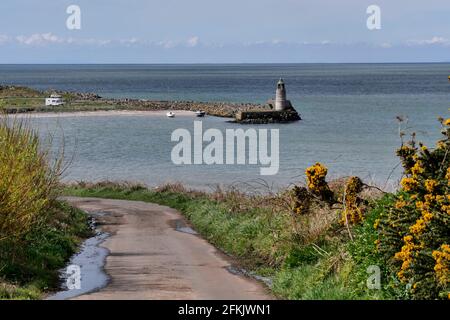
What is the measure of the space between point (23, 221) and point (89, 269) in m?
2.64

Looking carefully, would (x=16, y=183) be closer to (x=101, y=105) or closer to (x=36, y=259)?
(x=36, y=259)

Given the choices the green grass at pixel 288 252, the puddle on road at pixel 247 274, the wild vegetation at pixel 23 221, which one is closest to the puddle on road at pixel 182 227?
the green grass at pixel 288 252

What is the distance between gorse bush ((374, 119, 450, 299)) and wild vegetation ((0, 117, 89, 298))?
6560 mm

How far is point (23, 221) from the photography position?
54.1ft

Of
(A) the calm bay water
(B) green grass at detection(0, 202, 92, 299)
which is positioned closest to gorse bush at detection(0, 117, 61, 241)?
(B) green grass at detection(0, 202, 92, 299)

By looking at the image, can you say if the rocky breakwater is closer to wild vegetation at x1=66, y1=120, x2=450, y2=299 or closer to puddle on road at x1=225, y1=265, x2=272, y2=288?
wild vegetation at x1=66, y1=120, x2=450, y2=299

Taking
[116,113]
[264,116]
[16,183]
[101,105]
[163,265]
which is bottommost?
[116,113]

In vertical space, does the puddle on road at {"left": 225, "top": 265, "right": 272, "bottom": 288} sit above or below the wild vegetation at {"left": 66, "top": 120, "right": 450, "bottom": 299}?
below

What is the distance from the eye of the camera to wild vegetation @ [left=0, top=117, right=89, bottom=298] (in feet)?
50.3

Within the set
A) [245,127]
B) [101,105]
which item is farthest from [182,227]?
[101,105]
